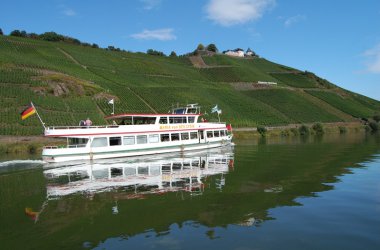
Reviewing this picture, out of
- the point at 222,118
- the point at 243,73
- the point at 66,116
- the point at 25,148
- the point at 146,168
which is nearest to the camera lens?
the point at 146,168

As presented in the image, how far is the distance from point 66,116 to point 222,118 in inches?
1372

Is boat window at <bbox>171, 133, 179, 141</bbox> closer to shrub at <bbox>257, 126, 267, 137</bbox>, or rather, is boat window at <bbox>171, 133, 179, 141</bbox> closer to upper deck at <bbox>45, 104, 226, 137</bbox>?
upper deck at <bbox>45, 104, 226, 137</bbox>

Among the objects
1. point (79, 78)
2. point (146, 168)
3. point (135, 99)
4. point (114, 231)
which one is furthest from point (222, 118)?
point (114, 231)

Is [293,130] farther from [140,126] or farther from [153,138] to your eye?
[140,126]

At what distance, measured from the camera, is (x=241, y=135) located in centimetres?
Result: 7000

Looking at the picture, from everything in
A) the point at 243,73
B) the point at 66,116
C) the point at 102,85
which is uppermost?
the point at 243,73

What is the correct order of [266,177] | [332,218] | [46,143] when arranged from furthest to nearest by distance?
[46,143]
[266,177]
[332,218]

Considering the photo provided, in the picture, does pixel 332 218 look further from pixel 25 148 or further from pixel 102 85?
pixel 102 85

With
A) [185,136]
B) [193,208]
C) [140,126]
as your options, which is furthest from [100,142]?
[193,208]

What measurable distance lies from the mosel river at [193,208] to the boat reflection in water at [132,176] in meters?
0.07

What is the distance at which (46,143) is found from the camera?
48.6m

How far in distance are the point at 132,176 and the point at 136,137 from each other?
45.7 ft

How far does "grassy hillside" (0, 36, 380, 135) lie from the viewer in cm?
6359

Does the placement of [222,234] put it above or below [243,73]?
below
